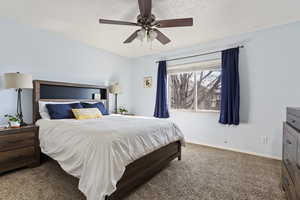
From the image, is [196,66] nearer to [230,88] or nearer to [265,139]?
[230,88]

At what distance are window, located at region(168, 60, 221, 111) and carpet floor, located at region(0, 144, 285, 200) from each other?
1.50 metres

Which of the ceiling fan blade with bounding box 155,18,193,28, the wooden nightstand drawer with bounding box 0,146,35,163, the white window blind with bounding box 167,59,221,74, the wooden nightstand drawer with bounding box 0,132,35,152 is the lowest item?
the wooden nightstand drawer with bounding box 0,146,35,163

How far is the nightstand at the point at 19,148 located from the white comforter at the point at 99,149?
0.30 metres

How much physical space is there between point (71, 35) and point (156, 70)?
7.61 ft

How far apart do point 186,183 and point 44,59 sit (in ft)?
11.3

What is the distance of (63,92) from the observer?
3.22 m

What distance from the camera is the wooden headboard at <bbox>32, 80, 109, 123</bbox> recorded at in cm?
275

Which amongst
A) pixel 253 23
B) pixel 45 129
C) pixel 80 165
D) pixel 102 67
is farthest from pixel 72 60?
pixel 253 23

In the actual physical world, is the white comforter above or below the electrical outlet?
above

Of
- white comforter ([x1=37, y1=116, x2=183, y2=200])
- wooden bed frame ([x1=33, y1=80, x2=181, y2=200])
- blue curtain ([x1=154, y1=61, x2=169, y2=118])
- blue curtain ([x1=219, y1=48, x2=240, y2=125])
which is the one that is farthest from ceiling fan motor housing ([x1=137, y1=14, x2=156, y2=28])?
blue curtain ([x1=154, y1=61, x2=169, y2=118])

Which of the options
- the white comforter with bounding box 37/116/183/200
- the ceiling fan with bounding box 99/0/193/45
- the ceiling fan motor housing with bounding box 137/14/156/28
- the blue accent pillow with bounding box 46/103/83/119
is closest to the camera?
the white comforter with bounding box 37/116/183/200

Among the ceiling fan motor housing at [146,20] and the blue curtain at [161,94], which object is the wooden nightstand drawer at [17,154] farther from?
the blue curtain at [161,94]

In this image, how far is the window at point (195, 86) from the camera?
11.6 ft

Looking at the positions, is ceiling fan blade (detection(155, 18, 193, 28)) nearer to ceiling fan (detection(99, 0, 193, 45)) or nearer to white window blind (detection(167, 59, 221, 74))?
ceiling fan (detection(99, 0, 193, 45))
